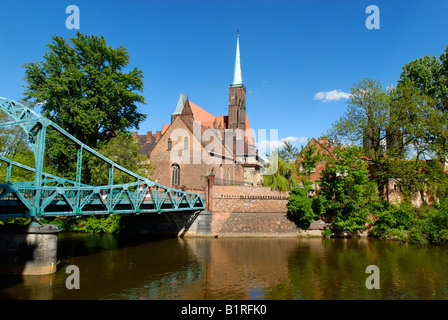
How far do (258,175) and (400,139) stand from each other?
22.7 m

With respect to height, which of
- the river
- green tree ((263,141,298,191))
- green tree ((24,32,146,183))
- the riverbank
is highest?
green tree ((24,32,146,183))

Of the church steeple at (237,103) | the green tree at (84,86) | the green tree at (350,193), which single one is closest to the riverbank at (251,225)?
the green tree at (350,193)

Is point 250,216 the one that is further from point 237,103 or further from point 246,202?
point 237,103

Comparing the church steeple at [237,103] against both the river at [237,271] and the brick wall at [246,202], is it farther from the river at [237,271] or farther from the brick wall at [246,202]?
the river at [237,271]

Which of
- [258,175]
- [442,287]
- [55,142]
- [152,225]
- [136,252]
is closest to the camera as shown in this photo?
[442,287]

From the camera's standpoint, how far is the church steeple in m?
59.4

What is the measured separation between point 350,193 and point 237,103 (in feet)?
113

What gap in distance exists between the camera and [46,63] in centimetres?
2512

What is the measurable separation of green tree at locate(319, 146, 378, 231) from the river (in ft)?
9.94

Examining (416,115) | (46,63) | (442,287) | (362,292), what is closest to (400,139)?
(416,115)

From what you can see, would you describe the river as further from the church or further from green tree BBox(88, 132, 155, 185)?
the church

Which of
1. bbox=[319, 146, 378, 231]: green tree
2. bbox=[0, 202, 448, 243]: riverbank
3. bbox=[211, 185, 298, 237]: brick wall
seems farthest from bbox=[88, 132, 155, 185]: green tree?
bbox=[319, 146, 378, 231]: green tree

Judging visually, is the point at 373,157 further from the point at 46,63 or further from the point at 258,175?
the point at 46,63

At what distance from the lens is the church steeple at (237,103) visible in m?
59.4
